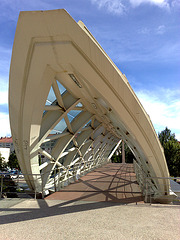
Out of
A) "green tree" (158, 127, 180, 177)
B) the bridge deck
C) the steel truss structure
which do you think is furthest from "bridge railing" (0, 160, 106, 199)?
"green tree" (158, 127, 180, 177)

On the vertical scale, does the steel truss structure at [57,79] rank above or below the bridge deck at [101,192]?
above

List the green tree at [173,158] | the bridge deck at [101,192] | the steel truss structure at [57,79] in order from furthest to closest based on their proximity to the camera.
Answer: the green tree at [173,158] → the bridge deck at [101,192] → the steel truss structure at [57,79]

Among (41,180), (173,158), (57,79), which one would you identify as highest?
(57,79)

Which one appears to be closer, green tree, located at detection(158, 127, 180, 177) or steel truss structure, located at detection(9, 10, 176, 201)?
steel truss structure, located at detection(9, 10, 176, 201)

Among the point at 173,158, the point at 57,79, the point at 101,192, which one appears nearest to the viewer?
the point at 57,79

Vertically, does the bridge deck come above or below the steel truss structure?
below

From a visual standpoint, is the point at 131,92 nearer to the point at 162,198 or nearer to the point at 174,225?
the point at 174,225

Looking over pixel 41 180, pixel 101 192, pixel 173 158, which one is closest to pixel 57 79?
pixel 41 180

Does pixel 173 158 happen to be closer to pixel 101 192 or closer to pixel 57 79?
pixel 101 192

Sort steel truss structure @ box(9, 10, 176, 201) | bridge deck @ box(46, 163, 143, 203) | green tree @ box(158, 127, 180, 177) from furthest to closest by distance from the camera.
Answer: green tree @ box(158, 127, 180, 177)
bridge deck @ box(46, 163, 143, 203)
steel truss structure @ box(9, 10, 176, 201)

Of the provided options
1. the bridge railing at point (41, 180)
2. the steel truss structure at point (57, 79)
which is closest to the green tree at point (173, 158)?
the bridge railing at point (41, 180)

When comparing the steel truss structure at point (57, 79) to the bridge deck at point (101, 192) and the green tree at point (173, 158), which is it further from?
the green tree at point (173, 158)

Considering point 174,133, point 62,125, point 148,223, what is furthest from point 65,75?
point 174,133

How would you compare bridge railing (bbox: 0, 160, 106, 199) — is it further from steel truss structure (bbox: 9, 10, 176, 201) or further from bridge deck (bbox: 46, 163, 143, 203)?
bridge deck (bbox: 46, 163, 143, 203)
